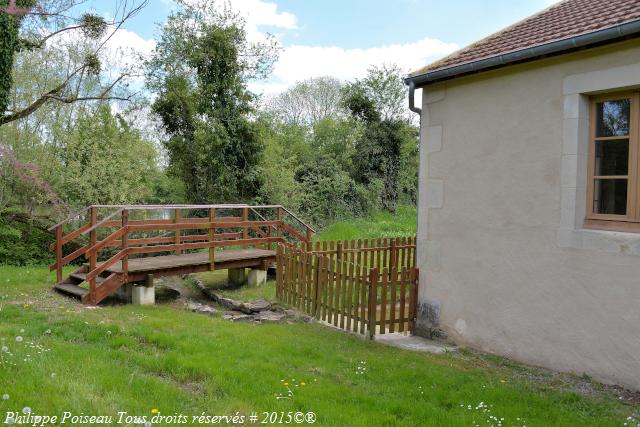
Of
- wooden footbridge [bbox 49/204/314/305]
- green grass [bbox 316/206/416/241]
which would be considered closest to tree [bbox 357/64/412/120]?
green grass [bbox 316/206/416/241]

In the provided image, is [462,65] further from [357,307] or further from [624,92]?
[357,307]

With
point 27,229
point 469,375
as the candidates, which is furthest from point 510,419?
point 27,229

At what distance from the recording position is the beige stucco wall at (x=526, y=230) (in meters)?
5.21

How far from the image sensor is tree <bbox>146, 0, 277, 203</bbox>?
16.1 m

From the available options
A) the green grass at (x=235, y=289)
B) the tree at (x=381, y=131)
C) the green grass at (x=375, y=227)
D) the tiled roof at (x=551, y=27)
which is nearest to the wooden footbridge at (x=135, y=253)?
the green grass at (x=235, y=289)

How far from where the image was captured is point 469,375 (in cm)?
534

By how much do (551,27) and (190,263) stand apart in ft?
24.7

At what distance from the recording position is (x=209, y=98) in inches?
640

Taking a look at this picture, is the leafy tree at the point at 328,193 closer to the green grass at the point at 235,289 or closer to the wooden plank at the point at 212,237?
the green grass at the point at 235,289

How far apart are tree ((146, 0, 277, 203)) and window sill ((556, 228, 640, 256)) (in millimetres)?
12257

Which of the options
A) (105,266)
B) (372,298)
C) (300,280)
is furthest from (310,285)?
(105,266)

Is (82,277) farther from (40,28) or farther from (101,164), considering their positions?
(40,28)

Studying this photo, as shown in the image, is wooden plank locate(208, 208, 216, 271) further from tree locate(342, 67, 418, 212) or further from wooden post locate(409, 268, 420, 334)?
tree locate(342, 67, 418, 212)

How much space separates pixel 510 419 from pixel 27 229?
15367 mm
